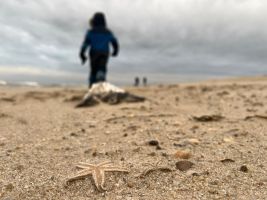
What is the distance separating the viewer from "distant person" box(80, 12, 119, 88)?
9.88 metres

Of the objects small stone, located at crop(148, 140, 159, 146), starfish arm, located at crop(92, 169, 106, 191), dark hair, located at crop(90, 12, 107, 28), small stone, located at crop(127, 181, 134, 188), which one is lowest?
small stone, located at crop(127, 181, 134, 188)

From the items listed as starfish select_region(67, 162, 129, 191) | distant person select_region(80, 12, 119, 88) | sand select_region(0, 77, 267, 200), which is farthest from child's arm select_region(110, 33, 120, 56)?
starfish select_region(67, 162, 129, 191)

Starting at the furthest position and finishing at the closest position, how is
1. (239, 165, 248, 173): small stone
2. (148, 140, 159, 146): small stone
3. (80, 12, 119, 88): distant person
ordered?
(80, 12, 119, 88): distant person, (148, 140, 159, 146): small stone, (239, 165, 248, 173): small stone

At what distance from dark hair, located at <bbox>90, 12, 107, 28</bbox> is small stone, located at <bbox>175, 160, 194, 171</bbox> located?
6.66m

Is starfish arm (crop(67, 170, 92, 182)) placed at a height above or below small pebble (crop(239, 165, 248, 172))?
below

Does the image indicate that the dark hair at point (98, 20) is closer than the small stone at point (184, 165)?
No

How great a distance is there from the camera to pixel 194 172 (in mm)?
3559

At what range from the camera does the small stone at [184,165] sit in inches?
144

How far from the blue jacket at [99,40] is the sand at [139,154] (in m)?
3.26

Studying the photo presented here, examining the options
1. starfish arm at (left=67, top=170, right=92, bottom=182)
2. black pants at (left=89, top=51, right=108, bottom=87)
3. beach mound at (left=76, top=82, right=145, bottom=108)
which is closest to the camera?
starfish arm at (left=67, top=170, right=92, bottom=182)

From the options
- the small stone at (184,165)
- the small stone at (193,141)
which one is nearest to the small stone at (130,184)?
the small stone at (184,165)

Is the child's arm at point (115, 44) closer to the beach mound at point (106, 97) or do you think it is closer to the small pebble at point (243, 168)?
the beach mound at point (106, 97)

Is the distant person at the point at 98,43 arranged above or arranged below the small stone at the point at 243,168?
above

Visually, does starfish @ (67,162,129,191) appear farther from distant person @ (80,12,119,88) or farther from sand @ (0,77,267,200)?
distant person @ (80,12,119,88)
